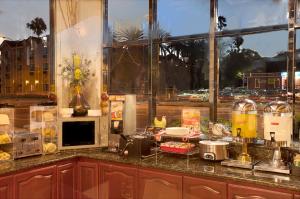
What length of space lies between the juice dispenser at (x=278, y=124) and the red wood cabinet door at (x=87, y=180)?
5.63 feet

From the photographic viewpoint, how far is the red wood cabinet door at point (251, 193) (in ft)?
7.62

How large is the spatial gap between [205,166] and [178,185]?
30 cm

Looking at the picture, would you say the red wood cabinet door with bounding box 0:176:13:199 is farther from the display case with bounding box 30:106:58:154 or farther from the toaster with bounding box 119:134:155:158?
the toaster with bounding box 119:134:155:158

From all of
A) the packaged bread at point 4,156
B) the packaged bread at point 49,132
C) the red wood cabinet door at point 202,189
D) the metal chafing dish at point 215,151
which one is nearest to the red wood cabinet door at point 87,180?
the packaged bread at point 49,132

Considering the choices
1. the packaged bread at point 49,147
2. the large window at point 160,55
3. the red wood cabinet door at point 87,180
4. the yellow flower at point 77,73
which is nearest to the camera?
the red wood cabinet door at point 87,180

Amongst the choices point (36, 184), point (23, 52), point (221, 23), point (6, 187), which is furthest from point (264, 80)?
point (23, 52)

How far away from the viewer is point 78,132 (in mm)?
3623

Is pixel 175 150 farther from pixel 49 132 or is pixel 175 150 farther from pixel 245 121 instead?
pixel 49 132

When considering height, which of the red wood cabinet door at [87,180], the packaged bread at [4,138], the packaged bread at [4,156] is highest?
the packaged bread at [4,138]

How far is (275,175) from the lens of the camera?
254 cm

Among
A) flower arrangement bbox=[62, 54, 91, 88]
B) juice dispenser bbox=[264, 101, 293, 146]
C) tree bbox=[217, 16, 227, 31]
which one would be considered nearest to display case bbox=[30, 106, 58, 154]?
flower arrangement bbox=[62, 54, 91, 88]

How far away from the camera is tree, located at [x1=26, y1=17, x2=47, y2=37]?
3.82m

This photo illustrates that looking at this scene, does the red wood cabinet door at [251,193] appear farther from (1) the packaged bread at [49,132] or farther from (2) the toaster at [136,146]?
(1) the packaged bread at [49,132]

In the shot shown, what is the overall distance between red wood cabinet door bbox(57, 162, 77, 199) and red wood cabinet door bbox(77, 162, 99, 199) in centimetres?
6
